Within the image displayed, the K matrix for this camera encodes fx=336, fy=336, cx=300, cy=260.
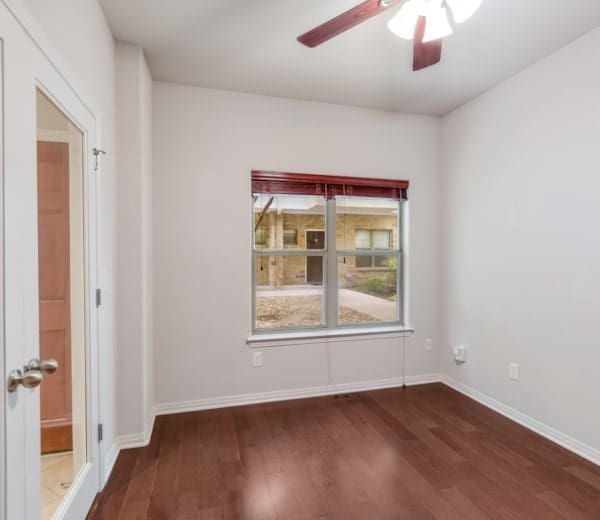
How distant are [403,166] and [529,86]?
1167 mm

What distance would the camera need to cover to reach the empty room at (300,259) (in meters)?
1.47

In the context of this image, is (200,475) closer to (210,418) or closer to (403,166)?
(210,418)

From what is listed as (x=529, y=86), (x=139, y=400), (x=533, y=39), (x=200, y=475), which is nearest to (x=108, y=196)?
(x=139, y=400)

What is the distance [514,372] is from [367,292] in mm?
1415

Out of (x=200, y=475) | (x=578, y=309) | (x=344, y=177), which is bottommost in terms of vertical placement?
(x=200, y=475)

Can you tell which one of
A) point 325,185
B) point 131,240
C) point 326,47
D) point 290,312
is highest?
point 326,47

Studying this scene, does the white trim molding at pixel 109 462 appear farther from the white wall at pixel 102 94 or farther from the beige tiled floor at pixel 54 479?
the beige tiled floor at pixel 54 479

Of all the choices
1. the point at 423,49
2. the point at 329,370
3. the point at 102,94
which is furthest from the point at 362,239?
the point at 102,94

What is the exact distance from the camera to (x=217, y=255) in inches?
115

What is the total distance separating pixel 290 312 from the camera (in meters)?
3.27

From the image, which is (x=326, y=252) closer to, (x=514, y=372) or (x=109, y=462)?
(x=514, y=372)

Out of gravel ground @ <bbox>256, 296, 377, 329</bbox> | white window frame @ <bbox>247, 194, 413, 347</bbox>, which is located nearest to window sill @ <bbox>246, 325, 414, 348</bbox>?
white window frame @ <bbox>247, 194, 413, 347</bbox>

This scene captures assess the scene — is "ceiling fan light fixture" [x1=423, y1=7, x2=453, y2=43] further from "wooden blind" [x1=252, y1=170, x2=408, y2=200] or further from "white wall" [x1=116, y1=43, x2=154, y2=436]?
"white wall" [x1=116, y1=43, x2=154, y2=436]

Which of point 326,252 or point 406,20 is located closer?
point 406,20
